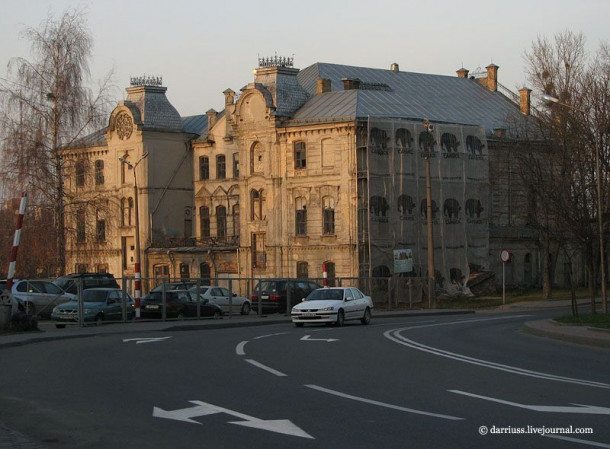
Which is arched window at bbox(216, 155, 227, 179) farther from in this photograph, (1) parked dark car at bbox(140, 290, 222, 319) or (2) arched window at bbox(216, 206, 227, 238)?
(1) parked dark car at bbox(140, 290, 222, 319)

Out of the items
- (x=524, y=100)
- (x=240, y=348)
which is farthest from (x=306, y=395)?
(x=524, y=100)

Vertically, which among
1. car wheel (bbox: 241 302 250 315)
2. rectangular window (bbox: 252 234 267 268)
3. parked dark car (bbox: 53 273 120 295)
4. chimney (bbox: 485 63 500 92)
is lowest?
car wheel (bbox: 241 302 250 315)

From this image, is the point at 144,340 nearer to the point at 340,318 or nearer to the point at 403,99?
the point at 340,318

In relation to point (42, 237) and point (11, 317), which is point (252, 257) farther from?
point (11, 317)

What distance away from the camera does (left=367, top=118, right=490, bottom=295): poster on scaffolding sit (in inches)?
2697

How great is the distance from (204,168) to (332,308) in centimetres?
4658

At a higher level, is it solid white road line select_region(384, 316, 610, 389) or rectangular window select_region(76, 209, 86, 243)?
rectangular window select_region(76, 209, 86, 243)

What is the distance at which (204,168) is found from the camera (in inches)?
3179

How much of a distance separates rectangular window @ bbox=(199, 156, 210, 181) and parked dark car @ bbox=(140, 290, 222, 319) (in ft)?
126

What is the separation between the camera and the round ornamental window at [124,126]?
3103 inches

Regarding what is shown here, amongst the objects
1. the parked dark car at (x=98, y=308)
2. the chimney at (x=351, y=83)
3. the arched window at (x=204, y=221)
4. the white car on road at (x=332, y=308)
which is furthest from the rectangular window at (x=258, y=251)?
the parked dark car at (x=98, y=308)

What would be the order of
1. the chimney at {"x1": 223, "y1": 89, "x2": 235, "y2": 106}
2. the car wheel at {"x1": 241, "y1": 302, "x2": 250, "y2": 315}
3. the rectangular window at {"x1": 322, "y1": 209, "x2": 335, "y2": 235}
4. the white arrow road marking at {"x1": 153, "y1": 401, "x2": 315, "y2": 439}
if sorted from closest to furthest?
the white arrow road marking at {"x1": 153, "y1": 401, "x2": 315, "y2": 439} < the car wheel at {"x1": 241, "y1": 302, "x2": 250, "y2": 315} < the rectangular window at {"x1": 322, "y1": 209, "x2": 335, "y2": 235} < the chimney at {"x1": 223, "y1": 89, "x2": 235, "y2": 106}

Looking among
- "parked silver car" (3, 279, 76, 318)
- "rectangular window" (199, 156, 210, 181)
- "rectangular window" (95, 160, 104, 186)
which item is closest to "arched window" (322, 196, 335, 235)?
"rectangular window" (199, 156, 210, 181)

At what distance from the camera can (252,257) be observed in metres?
73.4
